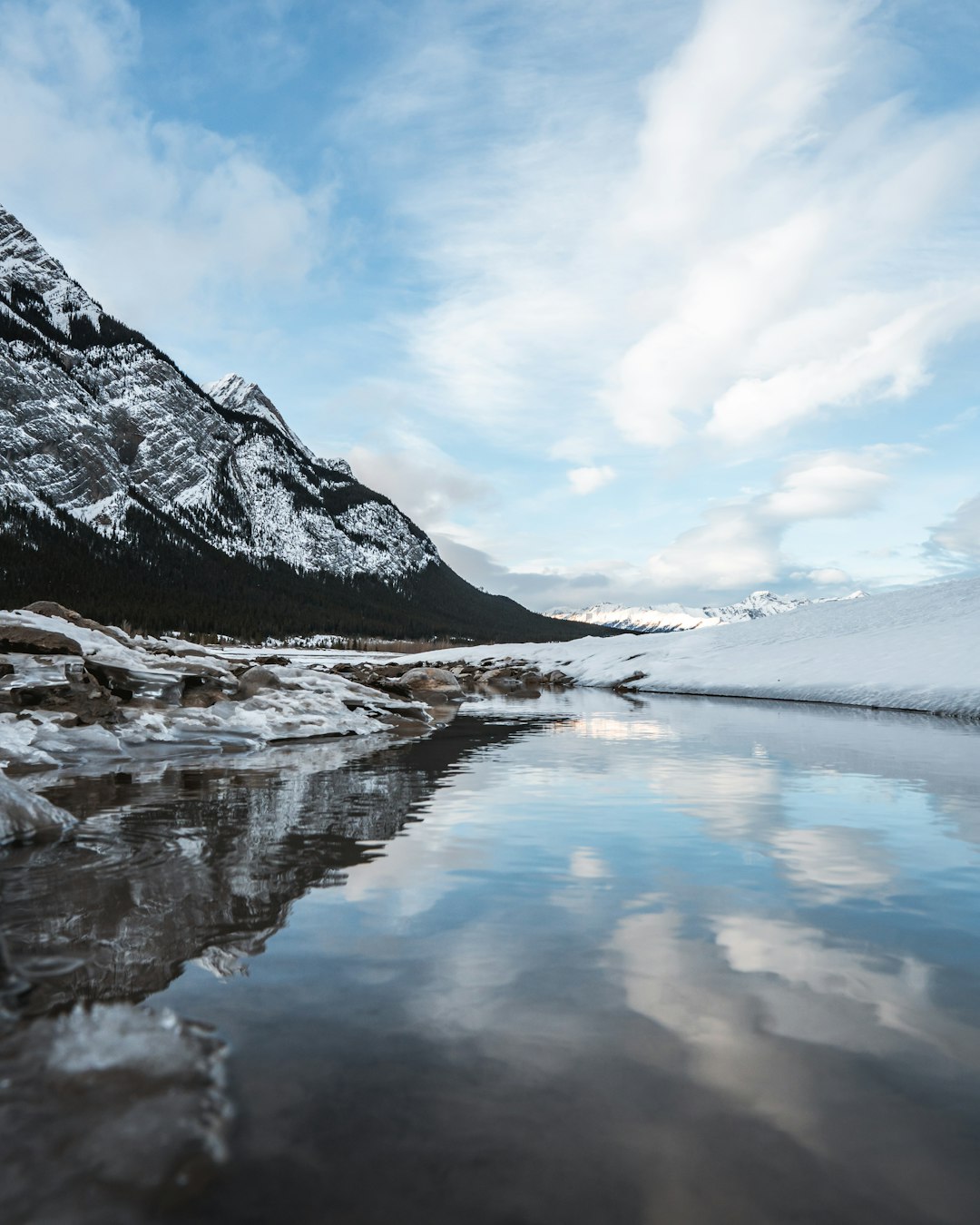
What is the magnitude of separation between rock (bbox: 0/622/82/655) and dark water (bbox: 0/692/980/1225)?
9099 mm

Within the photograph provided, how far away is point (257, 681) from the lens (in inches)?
707

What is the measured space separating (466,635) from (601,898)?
183 m

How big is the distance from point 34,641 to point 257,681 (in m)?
4.95

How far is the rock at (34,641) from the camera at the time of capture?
1523 centimetres

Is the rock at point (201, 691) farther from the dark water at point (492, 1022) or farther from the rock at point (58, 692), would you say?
the dark water at point (492, 1022)

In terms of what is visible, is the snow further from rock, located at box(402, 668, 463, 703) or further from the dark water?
rock, located at box(402, 668, 463, 703)

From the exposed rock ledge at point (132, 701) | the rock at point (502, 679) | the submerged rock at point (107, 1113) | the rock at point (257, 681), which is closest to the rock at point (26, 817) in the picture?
the submerged rock at point (107, 1113)

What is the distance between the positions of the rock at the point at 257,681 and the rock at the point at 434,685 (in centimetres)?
1460

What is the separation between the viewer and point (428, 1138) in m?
2.59

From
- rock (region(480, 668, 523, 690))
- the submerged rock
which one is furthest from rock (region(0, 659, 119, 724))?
rock (region(480, 668, 523, 690))

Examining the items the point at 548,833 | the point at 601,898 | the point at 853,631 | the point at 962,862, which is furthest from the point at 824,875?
the point at 853,631

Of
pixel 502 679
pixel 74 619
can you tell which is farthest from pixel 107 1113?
pixel 502 679

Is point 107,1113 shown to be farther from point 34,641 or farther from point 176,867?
point 34,641

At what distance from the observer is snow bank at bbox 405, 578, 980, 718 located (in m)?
27.5
